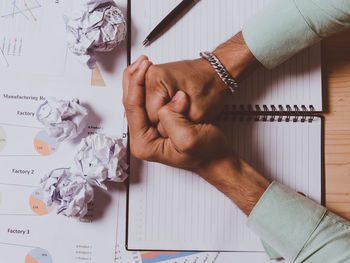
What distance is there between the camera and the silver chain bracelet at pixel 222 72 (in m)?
0.68

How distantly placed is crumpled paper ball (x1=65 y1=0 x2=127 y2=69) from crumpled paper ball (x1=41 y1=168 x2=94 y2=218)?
218 mm

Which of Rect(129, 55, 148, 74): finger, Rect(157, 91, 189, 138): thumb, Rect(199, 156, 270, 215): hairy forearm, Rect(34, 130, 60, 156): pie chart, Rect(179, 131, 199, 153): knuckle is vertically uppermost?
Rect(129, 55, 148, 74): finger

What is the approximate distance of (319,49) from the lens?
29.1 inches

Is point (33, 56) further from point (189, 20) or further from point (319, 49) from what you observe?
point (319, 49)

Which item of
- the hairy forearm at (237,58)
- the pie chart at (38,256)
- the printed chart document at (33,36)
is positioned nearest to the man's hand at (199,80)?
the hairy forearm at (237,58)

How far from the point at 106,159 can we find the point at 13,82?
0.79 feet

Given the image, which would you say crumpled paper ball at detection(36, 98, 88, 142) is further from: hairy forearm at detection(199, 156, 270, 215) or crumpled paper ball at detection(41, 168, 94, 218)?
hairy forearm at detection(199, 156, 270, 215)

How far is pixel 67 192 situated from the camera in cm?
68

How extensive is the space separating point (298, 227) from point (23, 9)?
2.09ft

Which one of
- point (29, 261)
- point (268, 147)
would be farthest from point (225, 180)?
point (29, 261)

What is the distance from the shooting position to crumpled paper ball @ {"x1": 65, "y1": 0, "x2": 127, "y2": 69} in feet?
2.23

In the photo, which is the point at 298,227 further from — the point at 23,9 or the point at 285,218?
the point at 23,9

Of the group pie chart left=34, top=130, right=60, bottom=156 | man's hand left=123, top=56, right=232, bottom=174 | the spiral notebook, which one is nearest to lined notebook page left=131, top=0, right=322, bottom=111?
the spiral notebook

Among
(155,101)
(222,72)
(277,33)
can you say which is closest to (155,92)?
(155,101)
